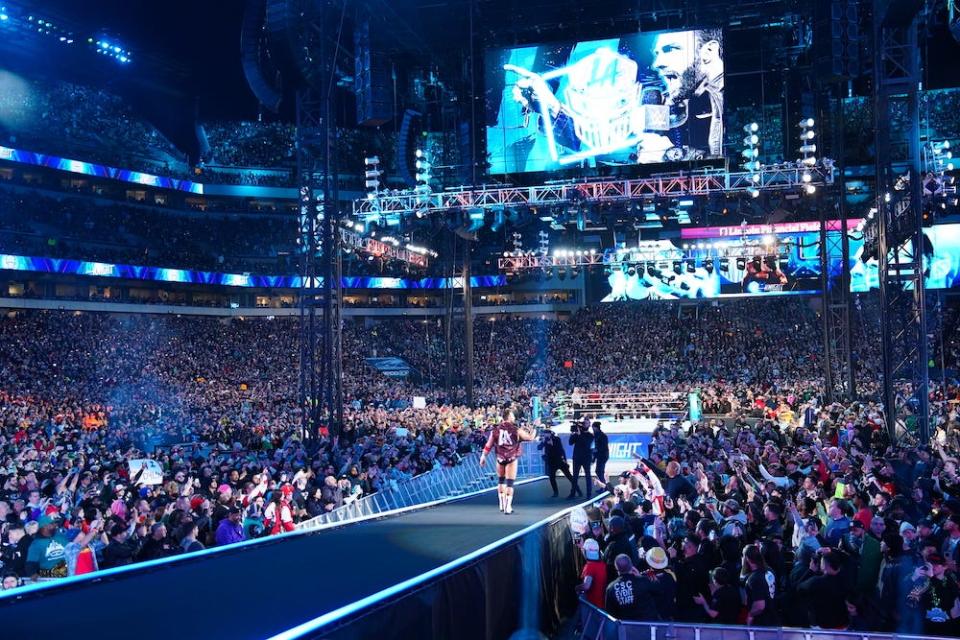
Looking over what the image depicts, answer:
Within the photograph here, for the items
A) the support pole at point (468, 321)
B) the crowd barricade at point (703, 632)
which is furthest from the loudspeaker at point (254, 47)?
the crowd barricade at point (703, 632)

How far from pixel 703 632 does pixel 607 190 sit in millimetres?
19542

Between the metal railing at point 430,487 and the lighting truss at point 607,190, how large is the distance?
724 centimetres

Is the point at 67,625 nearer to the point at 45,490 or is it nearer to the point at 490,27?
the point at 45,490

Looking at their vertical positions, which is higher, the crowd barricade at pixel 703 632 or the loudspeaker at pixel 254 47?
the loudspeaker at pixel 254 47

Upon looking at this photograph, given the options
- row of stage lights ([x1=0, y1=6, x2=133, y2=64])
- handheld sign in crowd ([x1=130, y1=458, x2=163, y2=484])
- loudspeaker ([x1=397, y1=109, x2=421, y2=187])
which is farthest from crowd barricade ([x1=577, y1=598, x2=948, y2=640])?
row of stage lights ([x1=0, y1=6, x2=133, y2=64])

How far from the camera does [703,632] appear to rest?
624cm

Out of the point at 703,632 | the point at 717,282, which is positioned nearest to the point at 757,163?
the point at 703,632

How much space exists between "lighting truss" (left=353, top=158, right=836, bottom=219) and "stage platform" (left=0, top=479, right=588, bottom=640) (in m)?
15.5

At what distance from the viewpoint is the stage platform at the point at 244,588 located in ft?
18.9

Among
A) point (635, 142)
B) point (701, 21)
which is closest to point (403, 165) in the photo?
point (635, 142)

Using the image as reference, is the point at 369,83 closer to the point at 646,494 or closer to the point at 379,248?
the point at 379,248

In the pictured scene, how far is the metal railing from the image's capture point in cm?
1376

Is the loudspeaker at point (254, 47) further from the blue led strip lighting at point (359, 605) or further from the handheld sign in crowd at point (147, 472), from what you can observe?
the blue led strip lighting at point (359, 605)

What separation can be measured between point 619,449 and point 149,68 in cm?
3689
